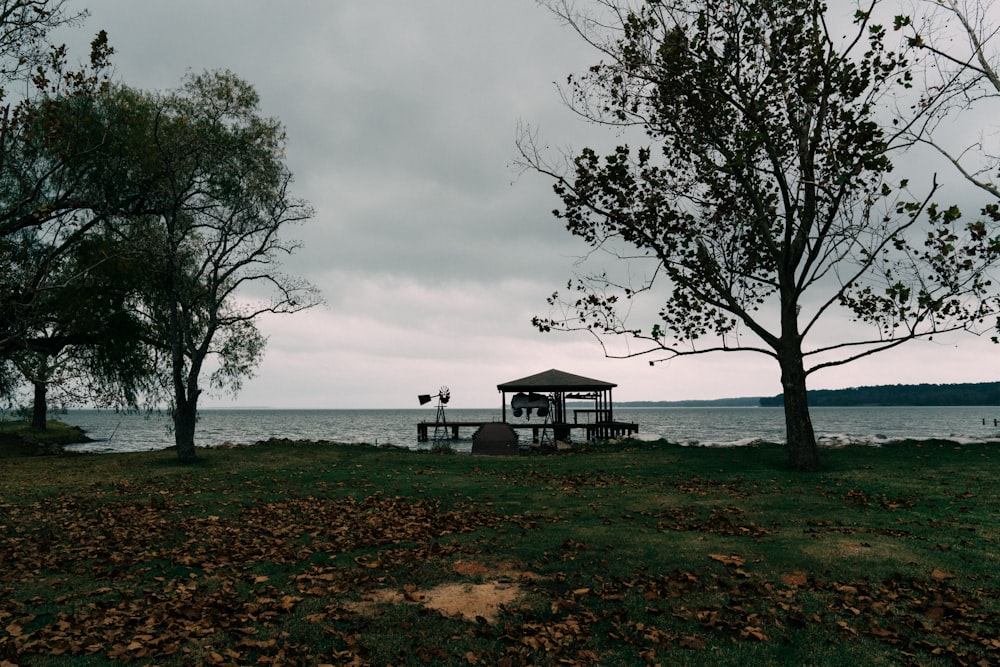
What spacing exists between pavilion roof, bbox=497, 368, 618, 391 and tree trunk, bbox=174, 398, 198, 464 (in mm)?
16877

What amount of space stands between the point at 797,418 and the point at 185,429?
22328 millimetres

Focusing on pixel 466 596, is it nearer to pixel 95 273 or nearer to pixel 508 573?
pixel 508 573

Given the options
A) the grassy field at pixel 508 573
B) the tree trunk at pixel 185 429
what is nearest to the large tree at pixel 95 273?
the tree trunk at pixel 185 429

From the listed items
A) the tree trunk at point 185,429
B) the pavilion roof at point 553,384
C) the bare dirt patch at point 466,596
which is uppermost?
the pavilion roof at point 553,384

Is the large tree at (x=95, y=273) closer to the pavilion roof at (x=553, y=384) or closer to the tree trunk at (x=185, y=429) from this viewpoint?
the tree trunk at (x=185, y=429)

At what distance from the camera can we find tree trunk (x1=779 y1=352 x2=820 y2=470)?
1944 cm

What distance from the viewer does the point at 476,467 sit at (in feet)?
73.5

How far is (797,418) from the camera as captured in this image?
19.6 metres

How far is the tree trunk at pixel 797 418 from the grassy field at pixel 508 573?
197 cm

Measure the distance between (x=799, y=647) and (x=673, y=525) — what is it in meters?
5.48

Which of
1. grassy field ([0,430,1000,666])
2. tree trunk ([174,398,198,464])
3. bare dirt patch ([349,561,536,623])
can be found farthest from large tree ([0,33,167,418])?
bare dirt patch ([349,561,536,623])

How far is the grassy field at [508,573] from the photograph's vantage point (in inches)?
257

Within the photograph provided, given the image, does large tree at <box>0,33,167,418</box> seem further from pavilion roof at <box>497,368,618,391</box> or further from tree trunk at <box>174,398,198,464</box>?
pavilion roof at <box>497,368,618,391</box>

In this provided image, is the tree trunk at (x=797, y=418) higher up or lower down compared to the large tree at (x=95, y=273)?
lower down
